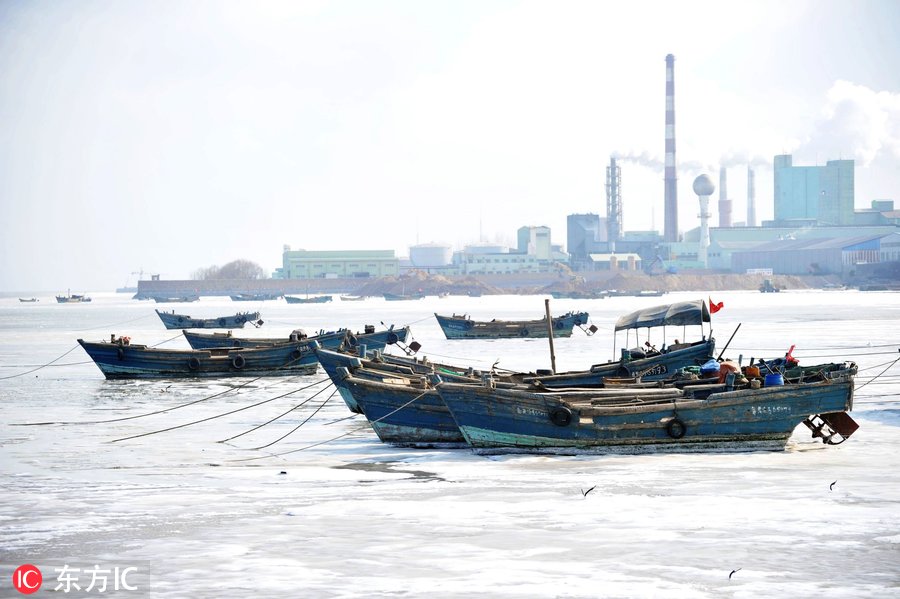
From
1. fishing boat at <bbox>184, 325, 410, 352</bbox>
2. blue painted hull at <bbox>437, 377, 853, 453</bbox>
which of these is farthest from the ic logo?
fishing boat at <bbox>184, 325, 410, 352</bbox>

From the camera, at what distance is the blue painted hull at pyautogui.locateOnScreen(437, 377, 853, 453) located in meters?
22.4

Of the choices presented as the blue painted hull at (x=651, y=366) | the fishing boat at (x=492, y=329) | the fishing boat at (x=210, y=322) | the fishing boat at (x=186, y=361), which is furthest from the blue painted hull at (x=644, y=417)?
the fishing boat at (x=210, y=322)

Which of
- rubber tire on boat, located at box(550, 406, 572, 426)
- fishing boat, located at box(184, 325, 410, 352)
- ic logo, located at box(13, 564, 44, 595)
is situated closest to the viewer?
ic logo, located at box(13, 564, 44, 595)

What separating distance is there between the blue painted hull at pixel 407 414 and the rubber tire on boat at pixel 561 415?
233cm

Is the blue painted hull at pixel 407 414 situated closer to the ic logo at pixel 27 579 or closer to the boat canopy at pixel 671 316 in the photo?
the boat canopy at pixel 671 316

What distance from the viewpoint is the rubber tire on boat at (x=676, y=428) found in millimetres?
22469

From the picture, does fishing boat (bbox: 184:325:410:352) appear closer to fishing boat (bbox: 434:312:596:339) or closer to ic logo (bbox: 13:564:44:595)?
fishing boat (bbox: 434:312:596:339)

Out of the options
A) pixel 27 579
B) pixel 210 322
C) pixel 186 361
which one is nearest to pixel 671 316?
pixel 186 361

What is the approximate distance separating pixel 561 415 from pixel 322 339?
24.5m

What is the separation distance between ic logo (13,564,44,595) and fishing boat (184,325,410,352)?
26.6m

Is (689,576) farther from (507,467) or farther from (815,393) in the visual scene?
(815,393)

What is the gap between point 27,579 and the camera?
14.2 meters

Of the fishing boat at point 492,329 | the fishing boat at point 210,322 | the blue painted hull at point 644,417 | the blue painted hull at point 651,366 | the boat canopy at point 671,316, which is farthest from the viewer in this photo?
the fishing boat at point 210,322

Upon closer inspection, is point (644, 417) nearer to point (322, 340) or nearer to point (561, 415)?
point (561, 415)
